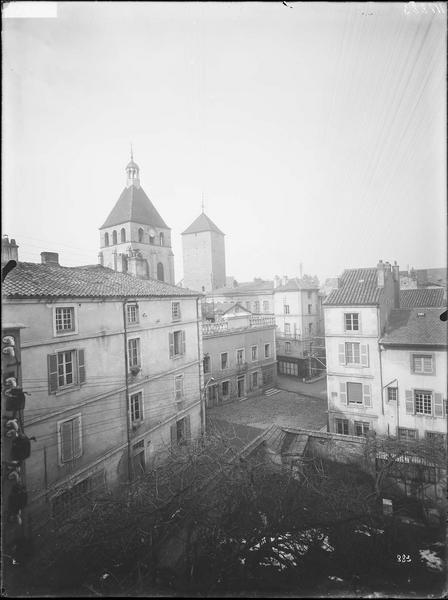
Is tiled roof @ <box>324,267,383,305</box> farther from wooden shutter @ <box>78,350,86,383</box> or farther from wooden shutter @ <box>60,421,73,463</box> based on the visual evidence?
wooden shutter @ <box>60,421,73,463</box>

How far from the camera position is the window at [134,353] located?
32.5 feet

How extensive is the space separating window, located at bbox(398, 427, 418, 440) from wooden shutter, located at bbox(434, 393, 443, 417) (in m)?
1.00

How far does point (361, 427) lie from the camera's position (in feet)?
41.4

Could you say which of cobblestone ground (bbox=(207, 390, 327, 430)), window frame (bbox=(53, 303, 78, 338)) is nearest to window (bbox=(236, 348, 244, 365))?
cobblestone ground (bbox=(207, 390, 327, 430))

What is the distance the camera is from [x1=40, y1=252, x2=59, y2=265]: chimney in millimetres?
9602

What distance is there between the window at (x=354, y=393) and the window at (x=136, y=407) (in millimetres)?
8584

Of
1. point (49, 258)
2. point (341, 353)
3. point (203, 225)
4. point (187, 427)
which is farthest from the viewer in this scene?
point (203, 225)

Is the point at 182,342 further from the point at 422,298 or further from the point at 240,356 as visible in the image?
the point at 422,298

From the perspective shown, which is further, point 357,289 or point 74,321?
point 357,289

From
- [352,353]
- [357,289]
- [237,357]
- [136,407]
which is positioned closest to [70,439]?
[136,407]

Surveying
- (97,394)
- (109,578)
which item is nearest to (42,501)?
(97,394)

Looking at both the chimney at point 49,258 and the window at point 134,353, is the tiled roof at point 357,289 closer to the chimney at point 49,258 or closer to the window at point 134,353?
the window at point 134,353

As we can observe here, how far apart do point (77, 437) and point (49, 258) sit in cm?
567

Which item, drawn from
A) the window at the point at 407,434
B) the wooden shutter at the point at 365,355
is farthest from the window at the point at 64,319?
the window at the point at 407,434
